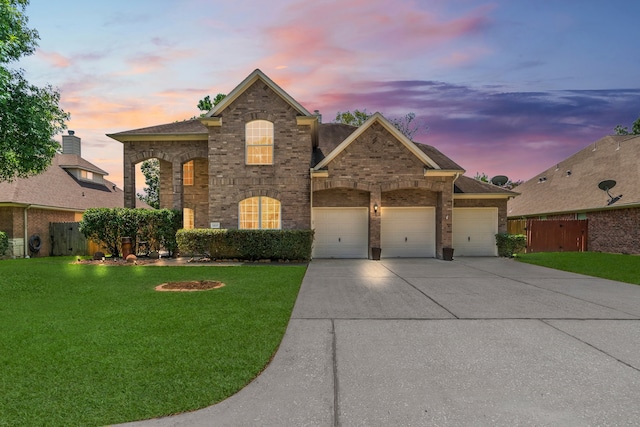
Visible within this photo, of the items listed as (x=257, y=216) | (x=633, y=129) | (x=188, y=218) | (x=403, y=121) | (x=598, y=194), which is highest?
(x=633, y=129)

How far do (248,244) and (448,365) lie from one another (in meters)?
12.0

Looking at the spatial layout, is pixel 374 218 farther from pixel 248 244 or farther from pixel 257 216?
pixel 248 244

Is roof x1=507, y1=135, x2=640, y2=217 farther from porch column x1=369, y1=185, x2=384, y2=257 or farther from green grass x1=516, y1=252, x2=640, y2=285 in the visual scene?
porch column x1=369, y1=185, x2=384, y2=257

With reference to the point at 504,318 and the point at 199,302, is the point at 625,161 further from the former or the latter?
the point at 199,302

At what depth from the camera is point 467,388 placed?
145 inches

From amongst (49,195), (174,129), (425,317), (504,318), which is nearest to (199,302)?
(425,317)

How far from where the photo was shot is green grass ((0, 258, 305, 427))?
3.27 meters

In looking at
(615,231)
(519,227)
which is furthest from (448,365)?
(519,227)

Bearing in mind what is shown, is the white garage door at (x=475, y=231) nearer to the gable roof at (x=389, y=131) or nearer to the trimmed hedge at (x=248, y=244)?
the gable roof at (x=389, y=131)

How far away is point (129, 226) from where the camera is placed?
→ 16078mm

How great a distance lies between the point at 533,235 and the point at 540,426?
22652 millimetres

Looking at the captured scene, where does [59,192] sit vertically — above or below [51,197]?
above

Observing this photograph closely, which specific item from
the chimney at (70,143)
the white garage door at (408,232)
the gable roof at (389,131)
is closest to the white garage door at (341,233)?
the white garage door at (408,232)

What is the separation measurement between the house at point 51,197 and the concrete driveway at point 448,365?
18.9 meters
